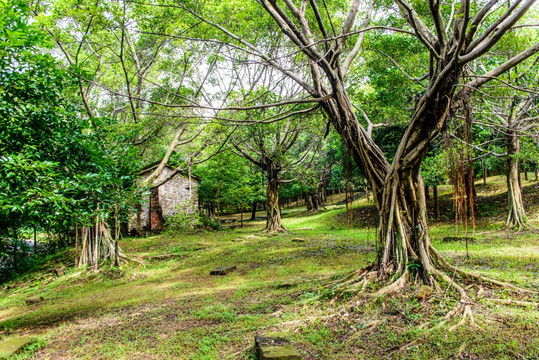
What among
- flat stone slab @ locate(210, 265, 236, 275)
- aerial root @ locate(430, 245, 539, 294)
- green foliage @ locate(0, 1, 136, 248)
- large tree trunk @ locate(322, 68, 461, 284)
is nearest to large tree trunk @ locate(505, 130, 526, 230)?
aerial root @ locate(430, 245, 539, 294)

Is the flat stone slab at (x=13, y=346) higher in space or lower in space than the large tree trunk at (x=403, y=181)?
lower

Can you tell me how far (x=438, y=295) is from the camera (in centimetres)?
415

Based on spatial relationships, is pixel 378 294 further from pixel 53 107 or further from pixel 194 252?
pixel 194 252

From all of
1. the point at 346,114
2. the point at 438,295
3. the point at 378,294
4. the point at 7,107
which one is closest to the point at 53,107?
the point at 7,107

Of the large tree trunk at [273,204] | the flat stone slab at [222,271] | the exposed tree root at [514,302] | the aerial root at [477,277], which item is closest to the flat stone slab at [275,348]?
the exposed tree root at [514,302]

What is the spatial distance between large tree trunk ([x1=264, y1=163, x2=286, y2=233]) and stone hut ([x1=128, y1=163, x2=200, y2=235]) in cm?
591

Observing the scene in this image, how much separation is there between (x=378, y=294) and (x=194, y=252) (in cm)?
914

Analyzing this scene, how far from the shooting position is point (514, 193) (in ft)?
38.3

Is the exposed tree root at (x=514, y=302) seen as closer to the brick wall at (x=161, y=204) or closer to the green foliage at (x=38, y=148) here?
the green foliage at (x=38, y=148)

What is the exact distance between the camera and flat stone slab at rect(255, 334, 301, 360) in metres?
3.04

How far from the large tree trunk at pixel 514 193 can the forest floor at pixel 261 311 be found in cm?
108

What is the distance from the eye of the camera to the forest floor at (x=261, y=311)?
3.36m

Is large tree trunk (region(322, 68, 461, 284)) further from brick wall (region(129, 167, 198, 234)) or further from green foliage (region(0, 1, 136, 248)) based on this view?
brick wall (region(129, 167, 198, 234))

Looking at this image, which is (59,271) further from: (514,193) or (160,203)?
(514,193)
